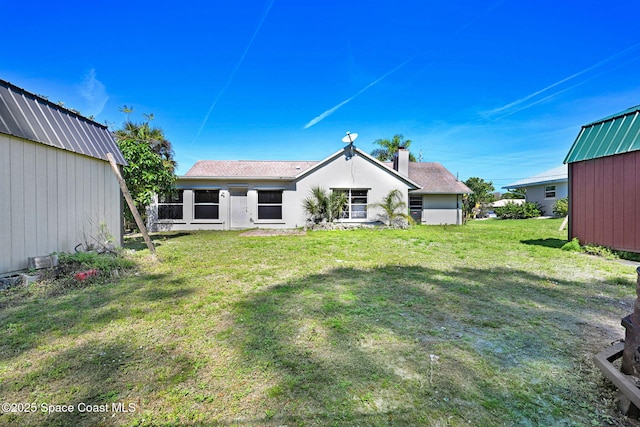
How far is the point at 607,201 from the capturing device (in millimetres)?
7215

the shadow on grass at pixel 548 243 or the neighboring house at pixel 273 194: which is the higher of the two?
the neighboring house at pixel 273 194

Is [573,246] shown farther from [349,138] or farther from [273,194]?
[273,194]

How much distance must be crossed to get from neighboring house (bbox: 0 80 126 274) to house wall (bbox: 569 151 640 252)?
41.9ft

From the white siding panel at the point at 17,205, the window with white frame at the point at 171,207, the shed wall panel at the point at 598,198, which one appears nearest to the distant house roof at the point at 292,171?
the window with white frame at the point at 171,207

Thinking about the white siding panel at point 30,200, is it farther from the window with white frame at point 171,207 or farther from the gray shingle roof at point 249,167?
the gray shingle roof at point 249,167

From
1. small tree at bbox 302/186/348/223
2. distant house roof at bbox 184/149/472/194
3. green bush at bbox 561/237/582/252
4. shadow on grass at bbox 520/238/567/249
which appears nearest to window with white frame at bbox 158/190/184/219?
distant house roof at bbox 184/149/472/194

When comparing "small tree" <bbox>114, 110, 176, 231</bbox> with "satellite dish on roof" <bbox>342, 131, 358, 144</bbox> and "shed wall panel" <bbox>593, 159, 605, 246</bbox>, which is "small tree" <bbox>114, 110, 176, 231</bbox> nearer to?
"satellite dish on roof" <bbox>342, 131, 358, 144</bbox>

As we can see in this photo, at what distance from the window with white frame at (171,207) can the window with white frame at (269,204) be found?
4282 millimetres

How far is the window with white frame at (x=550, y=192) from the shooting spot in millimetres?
21398

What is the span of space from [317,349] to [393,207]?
12.5 m

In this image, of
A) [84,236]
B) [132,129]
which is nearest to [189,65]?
[132,129]

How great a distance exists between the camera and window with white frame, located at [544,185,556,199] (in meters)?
21.4

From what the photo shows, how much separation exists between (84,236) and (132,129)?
40.8ft

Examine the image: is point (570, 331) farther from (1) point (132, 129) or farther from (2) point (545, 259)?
(1) point (132, 129)
